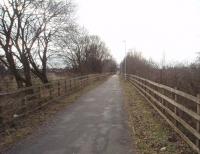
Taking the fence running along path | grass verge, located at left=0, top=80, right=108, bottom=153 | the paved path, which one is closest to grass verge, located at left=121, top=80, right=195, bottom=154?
the paved path

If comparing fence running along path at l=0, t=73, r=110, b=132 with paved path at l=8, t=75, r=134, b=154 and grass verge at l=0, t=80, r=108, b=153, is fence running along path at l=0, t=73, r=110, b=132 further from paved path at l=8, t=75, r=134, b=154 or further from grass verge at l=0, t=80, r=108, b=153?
paved path at l=8, t=75, r=134, b=154

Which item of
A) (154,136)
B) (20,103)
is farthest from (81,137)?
(20,103)

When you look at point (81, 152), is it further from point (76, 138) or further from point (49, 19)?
point (49, 19)

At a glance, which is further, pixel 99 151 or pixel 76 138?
Answer: pixel 76 138

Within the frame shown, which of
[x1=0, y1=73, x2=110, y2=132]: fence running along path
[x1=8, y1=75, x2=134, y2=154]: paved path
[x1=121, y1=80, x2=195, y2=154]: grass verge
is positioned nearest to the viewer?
[x1=121, y1=80, x2=195, y2=154]: grass verge

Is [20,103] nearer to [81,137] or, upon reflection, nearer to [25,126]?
[25,126]

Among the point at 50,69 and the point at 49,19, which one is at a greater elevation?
the point at 49,19

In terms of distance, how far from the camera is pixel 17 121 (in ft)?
32.6

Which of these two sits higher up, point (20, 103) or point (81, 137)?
point (20, 103)

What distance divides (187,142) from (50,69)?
24155mm

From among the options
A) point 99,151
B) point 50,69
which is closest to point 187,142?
point 99,151

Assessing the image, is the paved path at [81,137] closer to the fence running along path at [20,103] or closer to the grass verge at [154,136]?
the grass verge at [154,136]

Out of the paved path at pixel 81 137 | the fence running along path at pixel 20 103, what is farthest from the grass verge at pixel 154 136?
the fence running along path at pixel 20 103

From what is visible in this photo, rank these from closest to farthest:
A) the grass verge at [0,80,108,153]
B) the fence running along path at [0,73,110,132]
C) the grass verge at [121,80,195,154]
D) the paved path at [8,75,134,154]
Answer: the grass verge at [121,80,195,154]
the paved path at [8,75,134,154]
the grass verge at [0,80,108,153]
the fence running along path at [0,73,110,132]
